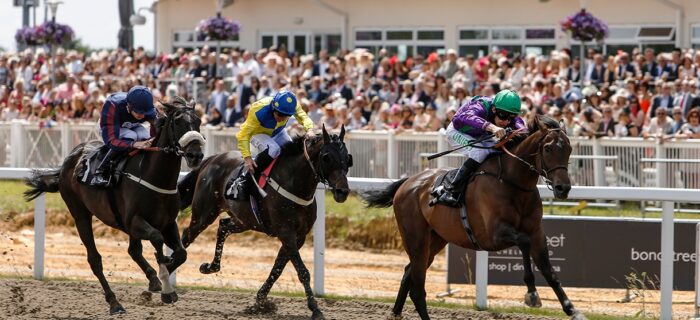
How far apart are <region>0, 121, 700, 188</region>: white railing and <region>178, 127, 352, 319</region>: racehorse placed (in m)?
3.13

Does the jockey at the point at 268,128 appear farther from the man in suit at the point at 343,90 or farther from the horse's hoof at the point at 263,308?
the man in suit at the point at 343,90

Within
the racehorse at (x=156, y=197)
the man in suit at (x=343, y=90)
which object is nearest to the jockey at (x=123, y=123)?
the racehorse at (x=156, y=197)

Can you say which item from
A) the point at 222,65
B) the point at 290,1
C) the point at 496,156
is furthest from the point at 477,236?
the point at 290,1

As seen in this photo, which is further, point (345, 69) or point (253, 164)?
point (345, 69)

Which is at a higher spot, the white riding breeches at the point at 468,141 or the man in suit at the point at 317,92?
the man in suit at the point at 317,92

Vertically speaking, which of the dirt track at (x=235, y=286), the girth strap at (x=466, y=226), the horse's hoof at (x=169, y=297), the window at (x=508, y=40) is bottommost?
the dirt track at (x=235, y=286)

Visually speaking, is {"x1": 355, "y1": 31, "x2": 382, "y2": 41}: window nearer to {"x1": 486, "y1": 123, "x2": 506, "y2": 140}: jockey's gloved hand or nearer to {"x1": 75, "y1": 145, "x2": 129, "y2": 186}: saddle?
{"x1": 75, "y1": 145, "x2": 129, "y2": 186}: saddle

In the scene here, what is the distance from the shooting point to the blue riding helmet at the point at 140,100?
9.39 metres

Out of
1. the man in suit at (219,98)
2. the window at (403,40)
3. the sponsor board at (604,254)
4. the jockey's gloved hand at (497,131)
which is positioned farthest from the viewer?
the window at (403,40)

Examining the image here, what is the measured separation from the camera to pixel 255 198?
9648 millimetres

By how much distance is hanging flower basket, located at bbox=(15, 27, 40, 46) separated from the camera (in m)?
25.0

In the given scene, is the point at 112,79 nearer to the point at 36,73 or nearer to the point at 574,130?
the point at 36,73

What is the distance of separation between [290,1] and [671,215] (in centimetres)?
1801

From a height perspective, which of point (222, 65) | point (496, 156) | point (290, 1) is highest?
point (290, 1)
